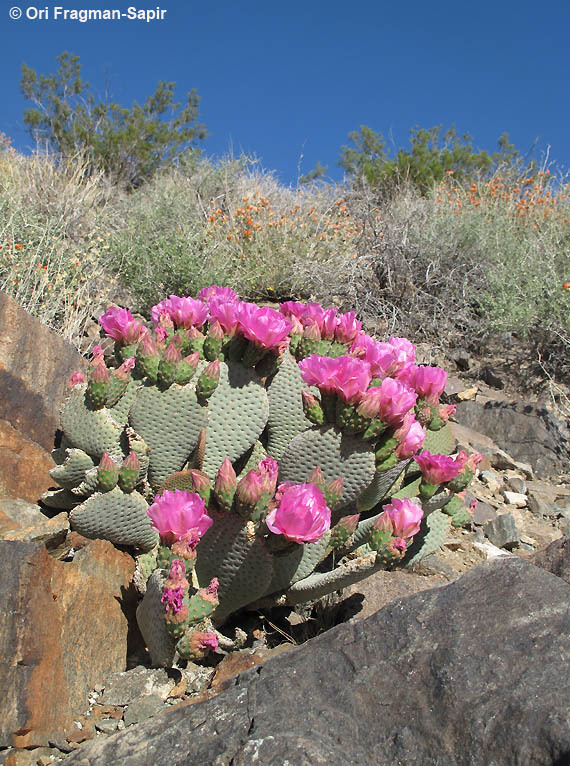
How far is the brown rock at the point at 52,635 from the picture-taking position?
1.83 metres

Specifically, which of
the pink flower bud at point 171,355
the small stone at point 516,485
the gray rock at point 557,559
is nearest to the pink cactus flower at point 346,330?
the pink flower bud at point 171,355

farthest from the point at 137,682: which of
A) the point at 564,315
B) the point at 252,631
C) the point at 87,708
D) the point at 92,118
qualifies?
the point at 92,118

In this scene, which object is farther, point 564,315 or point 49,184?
point 49,184

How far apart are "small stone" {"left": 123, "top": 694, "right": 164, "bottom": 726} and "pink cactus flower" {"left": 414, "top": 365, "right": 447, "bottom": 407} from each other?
1.62m

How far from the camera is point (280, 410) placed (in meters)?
2.78

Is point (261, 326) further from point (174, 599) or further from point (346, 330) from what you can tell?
point (174, 599)

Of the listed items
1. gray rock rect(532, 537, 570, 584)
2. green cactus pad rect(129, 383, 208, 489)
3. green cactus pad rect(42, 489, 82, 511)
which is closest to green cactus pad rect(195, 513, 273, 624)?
green cactus pad rect(129, 383, 208, 489)

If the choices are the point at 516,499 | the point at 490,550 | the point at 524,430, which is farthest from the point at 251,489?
the point at 524,430

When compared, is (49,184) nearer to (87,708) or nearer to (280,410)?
(280,410)

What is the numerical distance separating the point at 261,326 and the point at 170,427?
1.73ft

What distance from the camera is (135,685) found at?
2.07m

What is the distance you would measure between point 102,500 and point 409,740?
144 cm

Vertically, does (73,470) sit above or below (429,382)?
below

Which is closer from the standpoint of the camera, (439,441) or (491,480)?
(439,441)
